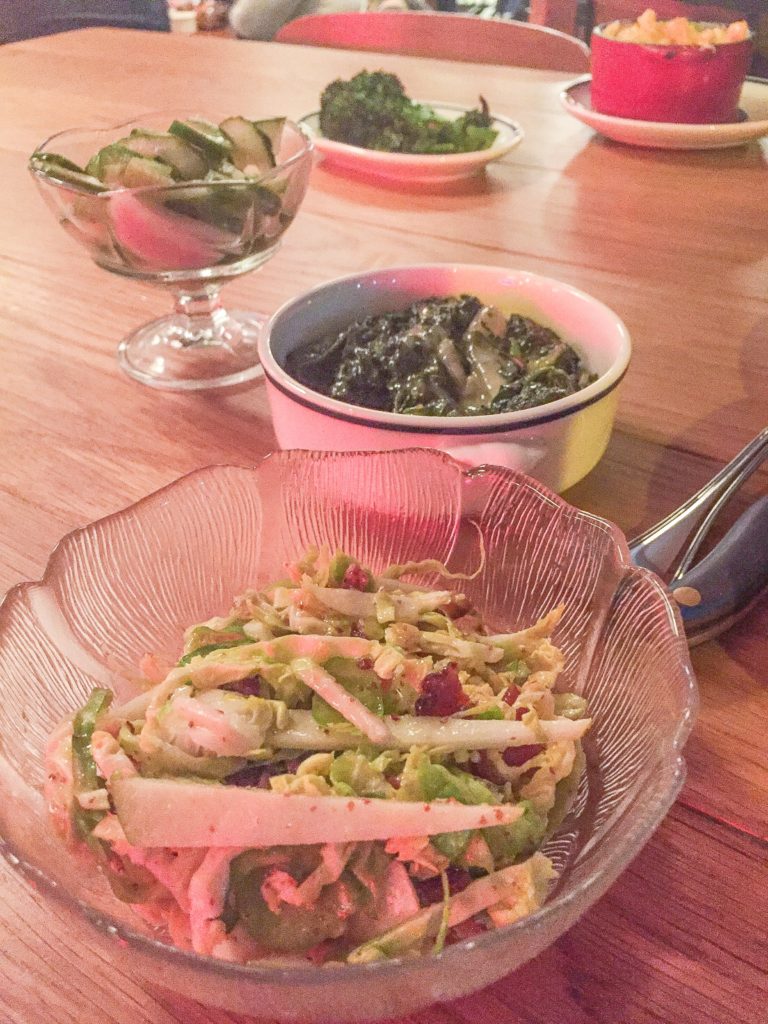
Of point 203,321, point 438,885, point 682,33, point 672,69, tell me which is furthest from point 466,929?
point 682,33

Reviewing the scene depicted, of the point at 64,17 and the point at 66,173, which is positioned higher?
the point at 66,173

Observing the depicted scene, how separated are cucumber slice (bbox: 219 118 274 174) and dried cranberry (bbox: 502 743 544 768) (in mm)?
894

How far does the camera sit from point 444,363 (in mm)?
923

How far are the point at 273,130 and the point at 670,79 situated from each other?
92 centimetres

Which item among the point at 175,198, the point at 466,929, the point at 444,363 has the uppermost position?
the point at 175,198

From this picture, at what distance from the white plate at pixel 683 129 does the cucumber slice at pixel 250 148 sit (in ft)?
3.00

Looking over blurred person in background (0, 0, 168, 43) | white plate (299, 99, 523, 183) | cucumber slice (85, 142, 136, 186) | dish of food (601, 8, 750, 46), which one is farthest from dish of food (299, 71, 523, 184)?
blurred person in background (0, 0, 168, 43)

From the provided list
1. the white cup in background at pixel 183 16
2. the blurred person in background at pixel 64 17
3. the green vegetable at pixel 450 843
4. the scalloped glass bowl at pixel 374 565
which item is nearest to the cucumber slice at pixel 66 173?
the scalloped glass bowl at pixel 374 565

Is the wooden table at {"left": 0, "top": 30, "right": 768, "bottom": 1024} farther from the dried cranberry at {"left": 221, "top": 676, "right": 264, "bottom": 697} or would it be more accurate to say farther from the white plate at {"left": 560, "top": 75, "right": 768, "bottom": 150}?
the dried cranberry at {"left": 221, "top": 676, "right": 264, "bottom": 697}

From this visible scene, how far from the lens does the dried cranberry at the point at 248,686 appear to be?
0.60m

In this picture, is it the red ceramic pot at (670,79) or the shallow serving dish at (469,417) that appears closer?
the shallow serving dish at (469,417)

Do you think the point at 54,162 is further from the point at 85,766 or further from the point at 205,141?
the point at 85,766

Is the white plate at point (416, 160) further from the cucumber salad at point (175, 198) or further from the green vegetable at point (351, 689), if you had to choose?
the green vegetable at point (351, 689)

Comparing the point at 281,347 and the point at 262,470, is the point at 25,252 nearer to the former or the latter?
the point at 281,347
